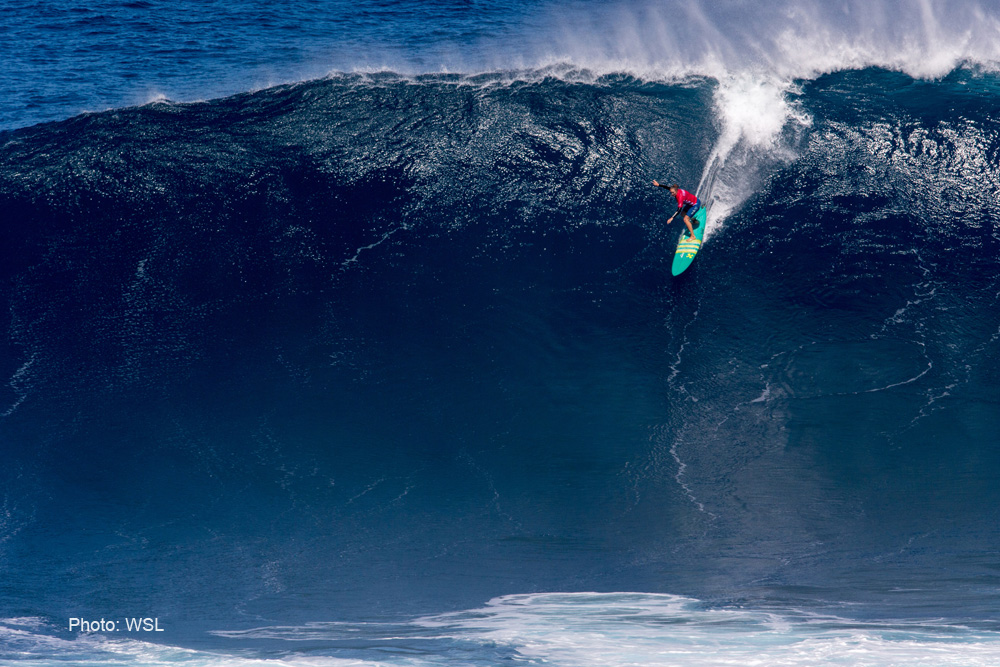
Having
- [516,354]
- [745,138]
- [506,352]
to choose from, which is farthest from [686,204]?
[506,352]

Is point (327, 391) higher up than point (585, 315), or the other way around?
point (585, 315)

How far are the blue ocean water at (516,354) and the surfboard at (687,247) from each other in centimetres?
71

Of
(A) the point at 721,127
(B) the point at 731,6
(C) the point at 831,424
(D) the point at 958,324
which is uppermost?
(B) the point at 731,6

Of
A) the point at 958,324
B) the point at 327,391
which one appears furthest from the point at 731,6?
the point at 327,391

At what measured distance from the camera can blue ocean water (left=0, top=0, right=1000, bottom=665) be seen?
2591 cm

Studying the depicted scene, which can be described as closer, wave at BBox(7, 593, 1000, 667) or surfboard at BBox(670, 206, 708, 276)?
wave at BBox(7, 593, 1000, 667)

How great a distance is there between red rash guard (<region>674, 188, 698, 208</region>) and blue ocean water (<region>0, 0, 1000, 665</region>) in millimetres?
1616

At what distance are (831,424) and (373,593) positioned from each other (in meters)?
17.8

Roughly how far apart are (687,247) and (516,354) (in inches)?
335

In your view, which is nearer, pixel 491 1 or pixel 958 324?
pixel 958 324

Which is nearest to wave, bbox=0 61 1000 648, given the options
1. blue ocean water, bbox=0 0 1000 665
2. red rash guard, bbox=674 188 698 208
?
blue ocean water, bbox=0 0 1000 665

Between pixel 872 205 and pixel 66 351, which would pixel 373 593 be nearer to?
pixel 66 351

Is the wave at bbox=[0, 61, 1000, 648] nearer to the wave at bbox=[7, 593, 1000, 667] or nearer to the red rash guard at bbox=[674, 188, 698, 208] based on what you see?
the wave at bbox=[7, 593, 1000, 667]

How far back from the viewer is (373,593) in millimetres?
26359
